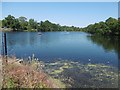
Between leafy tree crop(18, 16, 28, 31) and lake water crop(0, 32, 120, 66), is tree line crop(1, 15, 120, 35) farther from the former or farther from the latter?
lake water crop(0, 32, 120, 66)

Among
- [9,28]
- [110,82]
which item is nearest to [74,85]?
[110,82]

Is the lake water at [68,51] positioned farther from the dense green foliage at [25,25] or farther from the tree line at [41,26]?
the dense green foliage at [25,25]

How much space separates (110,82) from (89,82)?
1291 mm

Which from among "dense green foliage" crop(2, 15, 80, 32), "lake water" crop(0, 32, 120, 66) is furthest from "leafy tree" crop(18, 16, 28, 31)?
"lake water" crop(0, 32, 120, 66)

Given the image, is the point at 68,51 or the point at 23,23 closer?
the point at 68,51

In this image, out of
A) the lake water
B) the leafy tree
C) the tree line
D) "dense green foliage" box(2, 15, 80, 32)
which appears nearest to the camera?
the lake water

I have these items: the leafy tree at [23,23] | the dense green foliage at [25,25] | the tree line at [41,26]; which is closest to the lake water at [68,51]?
the tree line at [41,26]

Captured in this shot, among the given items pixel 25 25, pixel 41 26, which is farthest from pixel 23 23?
pixel 41 26

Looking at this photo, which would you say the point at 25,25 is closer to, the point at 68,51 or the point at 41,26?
the point at 41,26

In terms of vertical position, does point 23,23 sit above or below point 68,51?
above

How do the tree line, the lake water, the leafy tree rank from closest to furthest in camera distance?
the lake water
the tree line
the leafy tree

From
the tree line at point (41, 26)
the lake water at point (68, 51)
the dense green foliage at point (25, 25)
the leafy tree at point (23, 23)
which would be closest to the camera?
the lake water at point (68, 51)

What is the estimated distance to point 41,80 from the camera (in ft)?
26.8

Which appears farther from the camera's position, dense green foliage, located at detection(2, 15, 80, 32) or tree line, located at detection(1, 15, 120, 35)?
dense green foliage, located at detection(2, 15, 80, 32)
